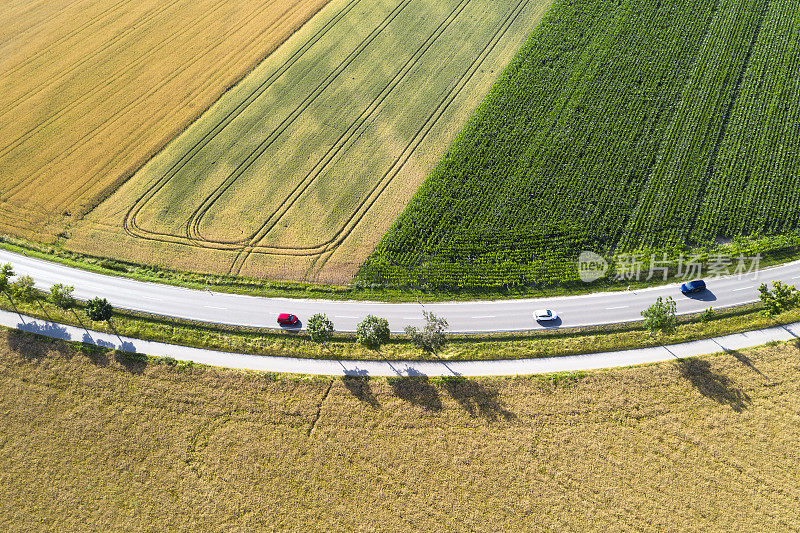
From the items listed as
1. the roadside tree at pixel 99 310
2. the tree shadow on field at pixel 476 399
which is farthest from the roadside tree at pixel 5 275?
the tree shadow on field at pixel 476 399

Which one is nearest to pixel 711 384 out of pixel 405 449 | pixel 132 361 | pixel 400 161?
pixel 405 449

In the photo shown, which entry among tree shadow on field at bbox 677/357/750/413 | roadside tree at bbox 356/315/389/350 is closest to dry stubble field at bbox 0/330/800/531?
tree shadow on field at bbox 677/357/750/413

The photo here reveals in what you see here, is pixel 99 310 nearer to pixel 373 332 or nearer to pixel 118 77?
pixel 373 332

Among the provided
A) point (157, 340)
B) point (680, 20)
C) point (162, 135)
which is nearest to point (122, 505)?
point (157, 340)

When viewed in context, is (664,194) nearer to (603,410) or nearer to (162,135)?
(603,410)

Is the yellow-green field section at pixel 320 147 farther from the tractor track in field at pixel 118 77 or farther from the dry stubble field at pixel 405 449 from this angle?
the dry stubble field at pixel 405 449

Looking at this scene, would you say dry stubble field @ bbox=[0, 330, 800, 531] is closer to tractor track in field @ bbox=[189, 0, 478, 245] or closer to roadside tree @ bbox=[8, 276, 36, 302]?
roadside tree @ bbox=[8, 276, 36, 302]
